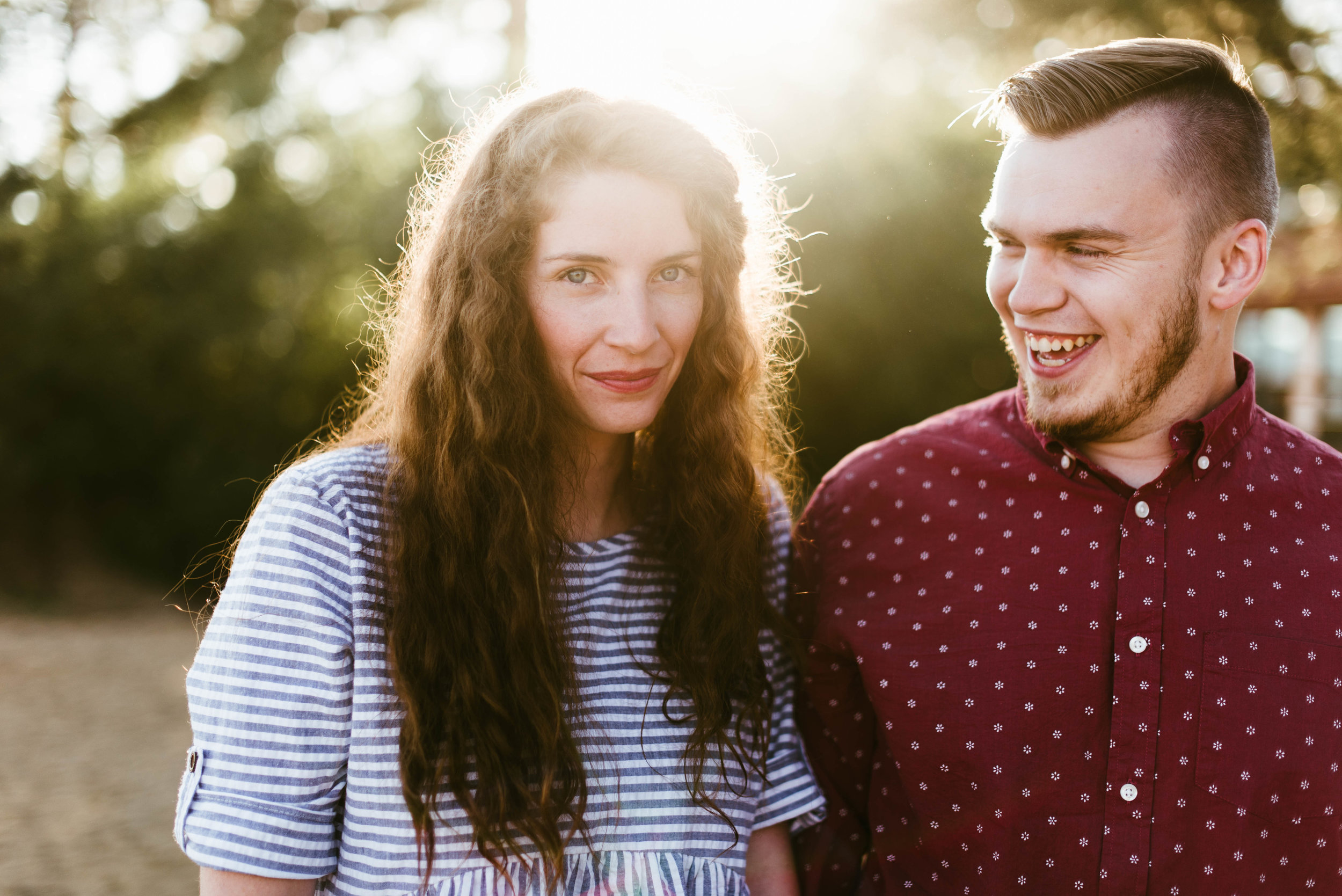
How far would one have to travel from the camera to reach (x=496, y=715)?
1.57 m

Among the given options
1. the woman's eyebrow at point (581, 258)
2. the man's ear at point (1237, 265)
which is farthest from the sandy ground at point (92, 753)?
the man's ear at point (1237, 265)

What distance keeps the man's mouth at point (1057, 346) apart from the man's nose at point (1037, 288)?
2.0 inches

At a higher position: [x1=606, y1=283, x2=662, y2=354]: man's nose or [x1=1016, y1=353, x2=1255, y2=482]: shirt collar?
Result: [x1=606, y1=283, x2=662, y2=354]: man's nose

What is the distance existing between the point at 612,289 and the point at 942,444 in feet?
2.67

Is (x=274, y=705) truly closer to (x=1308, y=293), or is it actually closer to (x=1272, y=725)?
(x=1272, y=725)

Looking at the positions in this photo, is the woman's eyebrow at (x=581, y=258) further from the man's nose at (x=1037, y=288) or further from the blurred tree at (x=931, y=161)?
the blurred tree at (x=931, y=161)

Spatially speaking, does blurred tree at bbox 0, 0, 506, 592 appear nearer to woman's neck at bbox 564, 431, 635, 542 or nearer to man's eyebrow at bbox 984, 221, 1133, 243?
woman's neck at bbox 564, 431, 635, 542

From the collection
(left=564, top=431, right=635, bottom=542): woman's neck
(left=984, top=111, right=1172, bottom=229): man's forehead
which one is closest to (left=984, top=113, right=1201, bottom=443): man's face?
(left=984, top=111, right=1172, bottom=229): man's forehead

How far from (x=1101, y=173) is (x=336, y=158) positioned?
19.9 feet

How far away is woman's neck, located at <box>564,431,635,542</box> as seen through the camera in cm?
186

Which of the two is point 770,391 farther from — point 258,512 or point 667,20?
point 667,20

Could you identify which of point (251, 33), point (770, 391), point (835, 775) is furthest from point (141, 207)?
point (835, 775)

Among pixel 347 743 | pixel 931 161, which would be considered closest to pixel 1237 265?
pixel 347 743

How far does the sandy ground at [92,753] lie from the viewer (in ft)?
12.8
